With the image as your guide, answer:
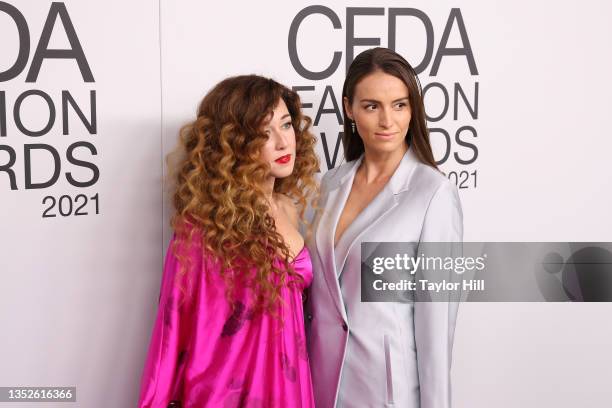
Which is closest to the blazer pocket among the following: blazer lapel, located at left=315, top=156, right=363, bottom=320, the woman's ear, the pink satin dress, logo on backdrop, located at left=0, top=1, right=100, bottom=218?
blazer lapel, located at left=315, top=156, right=363, bottom=320

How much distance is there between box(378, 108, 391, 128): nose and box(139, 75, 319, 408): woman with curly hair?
10.5 inches

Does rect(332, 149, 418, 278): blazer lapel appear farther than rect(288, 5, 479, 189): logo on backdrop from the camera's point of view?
No

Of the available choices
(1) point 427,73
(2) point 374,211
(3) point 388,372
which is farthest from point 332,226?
(1) point 427,73

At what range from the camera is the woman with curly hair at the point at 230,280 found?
5.24ft

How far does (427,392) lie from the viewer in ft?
5.17

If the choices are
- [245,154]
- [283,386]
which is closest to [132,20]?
[245,154]

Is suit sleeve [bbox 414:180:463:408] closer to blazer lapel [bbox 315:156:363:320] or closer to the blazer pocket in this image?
the blazer pocket

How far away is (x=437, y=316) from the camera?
1559 millimetres

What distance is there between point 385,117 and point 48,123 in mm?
1086

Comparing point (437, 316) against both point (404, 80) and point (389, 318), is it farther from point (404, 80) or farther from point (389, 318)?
point (404, 80)

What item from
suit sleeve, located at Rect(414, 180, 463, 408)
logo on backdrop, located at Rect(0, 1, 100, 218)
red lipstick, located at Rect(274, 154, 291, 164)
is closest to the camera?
suit sleeve, located at Rect(414, 180, 463, 408)

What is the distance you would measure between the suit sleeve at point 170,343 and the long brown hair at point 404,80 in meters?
0.67

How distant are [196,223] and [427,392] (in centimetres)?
76

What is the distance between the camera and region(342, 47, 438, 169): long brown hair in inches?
64.0
